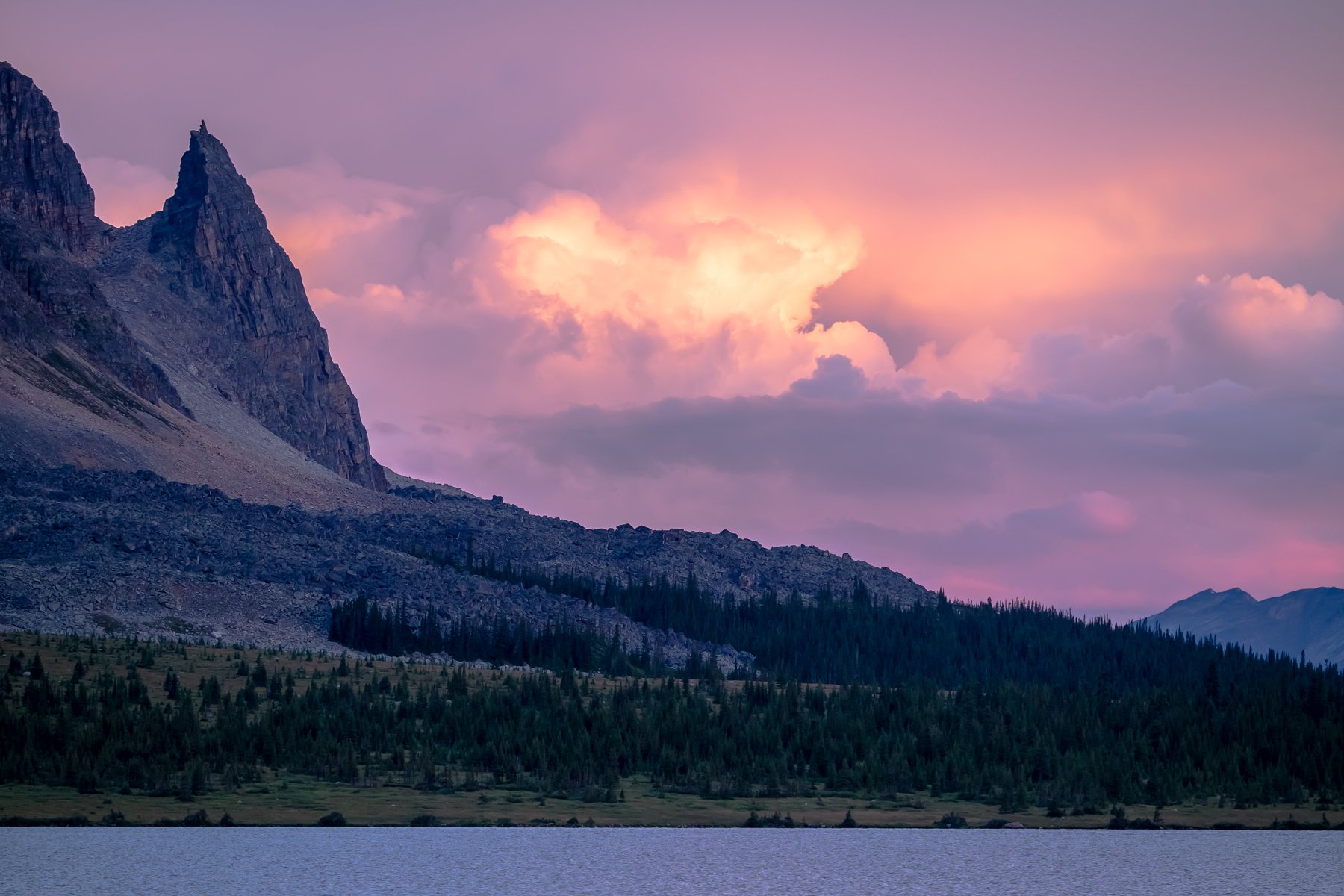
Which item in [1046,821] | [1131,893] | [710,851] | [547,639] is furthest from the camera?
[547,639]

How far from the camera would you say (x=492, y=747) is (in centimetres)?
10406

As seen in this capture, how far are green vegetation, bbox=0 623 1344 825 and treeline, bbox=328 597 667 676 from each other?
33941 mm

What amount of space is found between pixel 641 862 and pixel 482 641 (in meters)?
120

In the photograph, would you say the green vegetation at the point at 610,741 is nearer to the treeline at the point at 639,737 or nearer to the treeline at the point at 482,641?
the treeline at the point at 639,737

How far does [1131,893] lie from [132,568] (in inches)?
5413

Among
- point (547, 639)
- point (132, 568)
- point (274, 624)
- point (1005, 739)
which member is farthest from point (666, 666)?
point (1005, 739)

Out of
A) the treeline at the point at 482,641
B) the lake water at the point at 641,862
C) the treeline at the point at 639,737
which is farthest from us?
the treeline at the point at 482,641

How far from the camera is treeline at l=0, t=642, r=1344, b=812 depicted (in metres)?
94.1

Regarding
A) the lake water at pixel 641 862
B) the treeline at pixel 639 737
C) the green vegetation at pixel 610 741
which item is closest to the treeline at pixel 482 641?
the green vegetation at pixel 610 741

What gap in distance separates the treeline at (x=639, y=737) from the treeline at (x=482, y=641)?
120 ft

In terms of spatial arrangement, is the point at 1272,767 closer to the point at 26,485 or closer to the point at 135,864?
the point at 135,864

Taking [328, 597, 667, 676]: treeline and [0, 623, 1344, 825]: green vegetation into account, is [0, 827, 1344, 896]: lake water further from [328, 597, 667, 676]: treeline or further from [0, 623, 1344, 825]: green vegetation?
[328, 597, 667, 676]: treeline

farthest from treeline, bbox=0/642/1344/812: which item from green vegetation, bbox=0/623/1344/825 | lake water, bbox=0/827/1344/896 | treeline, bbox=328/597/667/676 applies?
treeline, bbox=328/597/667/676

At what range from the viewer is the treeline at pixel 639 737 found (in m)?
94.1
